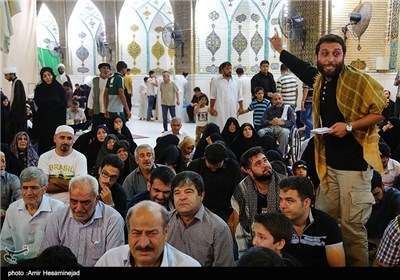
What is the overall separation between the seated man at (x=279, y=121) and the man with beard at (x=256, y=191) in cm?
286

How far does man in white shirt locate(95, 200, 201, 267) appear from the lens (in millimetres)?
1839

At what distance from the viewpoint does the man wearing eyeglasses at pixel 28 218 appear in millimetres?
2795

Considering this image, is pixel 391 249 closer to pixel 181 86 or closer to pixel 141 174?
pixel 141 174

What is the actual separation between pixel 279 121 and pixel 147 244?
173 inches

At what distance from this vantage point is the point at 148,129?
1077 cm

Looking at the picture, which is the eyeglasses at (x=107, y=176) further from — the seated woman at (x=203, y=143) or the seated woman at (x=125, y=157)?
the seated woman at (x=203, y=143)

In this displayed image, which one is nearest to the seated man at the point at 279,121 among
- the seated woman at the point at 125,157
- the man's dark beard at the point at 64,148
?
the seated woman at the point at 125,157

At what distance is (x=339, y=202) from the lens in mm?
2387

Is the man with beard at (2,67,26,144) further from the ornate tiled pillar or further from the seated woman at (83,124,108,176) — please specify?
the ornate tiled pillar

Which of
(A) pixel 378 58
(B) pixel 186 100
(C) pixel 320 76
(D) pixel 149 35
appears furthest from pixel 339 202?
(D) pixel 149 35

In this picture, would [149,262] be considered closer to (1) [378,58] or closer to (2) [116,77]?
(2) [116,77]

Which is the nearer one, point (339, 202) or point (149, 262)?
point (149, 262)

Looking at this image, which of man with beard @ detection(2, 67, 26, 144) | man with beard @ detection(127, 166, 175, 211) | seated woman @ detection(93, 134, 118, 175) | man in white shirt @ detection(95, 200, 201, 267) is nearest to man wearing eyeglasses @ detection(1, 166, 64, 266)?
man with beard @ detection(127, 166, 175, 211)

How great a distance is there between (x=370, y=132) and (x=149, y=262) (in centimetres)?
115
